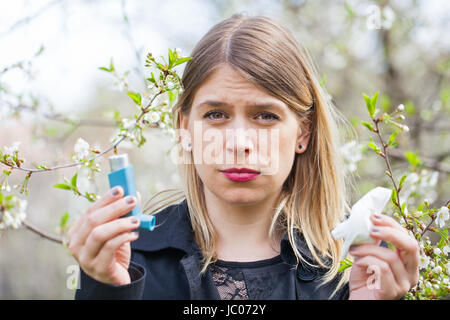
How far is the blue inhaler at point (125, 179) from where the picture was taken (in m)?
1.19

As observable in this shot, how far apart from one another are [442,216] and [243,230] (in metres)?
0.70

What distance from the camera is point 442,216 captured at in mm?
1416

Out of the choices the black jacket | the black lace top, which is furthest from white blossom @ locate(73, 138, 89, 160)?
the black lace top

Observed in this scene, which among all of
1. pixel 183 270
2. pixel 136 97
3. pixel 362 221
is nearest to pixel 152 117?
pixel 136 97

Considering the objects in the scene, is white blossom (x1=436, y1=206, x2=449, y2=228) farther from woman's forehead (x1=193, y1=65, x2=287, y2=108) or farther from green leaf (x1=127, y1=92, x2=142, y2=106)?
green leaf (x1=127, y1=92, x2=142, y2=106)

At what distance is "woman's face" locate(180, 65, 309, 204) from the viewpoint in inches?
58.5

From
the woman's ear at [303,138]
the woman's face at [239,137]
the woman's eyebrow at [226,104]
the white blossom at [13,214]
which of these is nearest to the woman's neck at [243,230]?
the woman's face at [239,137]

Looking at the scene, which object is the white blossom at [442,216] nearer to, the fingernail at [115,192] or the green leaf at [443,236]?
the green leaf at [443,236]

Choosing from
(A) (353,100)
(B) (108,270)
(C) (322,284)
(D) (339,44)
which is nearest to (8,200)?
(B) (108,270)

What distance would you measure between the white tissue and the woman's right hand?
58 centimetres

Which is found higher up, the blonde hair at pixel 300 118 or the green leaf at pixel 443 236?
the blonde hair at pixel 300 118

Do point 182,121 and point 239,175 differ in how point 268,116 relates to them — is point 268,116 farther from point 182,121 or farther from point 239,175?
point 182,121

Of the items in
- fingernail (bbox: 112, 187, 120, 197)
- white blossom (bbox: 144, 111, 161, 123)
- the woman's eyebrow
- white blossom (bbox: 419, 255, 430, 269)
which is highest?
the woman's eyebrow
